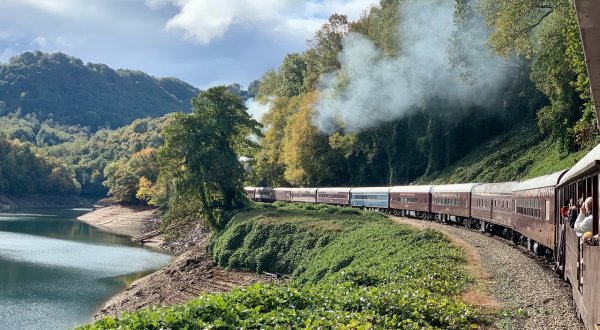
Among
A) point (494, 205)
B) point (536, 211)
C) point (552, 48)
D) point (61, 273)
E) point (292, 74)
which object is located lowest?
point (61, 273)

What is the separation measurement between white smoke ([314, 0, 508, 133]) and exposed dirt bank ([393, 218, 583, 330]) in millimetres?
32573

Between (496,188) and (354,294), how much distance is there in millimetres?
19672

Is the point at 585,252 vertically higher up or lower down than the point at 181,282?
higher up

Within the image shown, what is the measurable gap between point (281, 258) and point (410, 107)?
31441 mm

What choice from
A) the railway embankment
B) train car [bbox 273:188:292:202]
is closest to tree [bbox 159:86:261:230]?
the railway embankment

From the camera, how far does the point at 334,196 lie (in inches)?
2333

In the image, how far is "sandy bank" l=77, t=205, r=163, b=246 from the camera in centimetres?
7788

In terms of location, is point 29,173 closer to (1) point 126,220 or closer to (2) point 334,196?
(1) point 126,220

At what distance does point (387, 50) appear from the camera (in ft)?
205

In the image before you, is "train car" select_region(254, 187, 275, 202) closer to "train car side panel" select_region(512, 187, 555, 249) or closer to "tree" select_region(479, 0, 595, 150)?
"tree" select_region(479, 0, 595, 150)

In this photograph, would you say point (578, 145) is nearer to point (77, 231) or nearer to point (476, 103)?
point (476, 103)

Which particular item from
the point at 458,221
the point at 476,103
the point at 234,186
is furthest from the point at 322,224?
the point at 476,103

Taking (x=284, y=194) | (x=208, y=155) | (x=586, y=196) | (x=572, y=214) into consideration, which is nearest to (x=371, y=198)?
(x=208, y=155)

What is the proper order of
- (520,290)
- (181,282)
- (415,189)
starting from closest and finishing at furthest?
1. (520,290)
2. (181,282)
3. (415,189)
